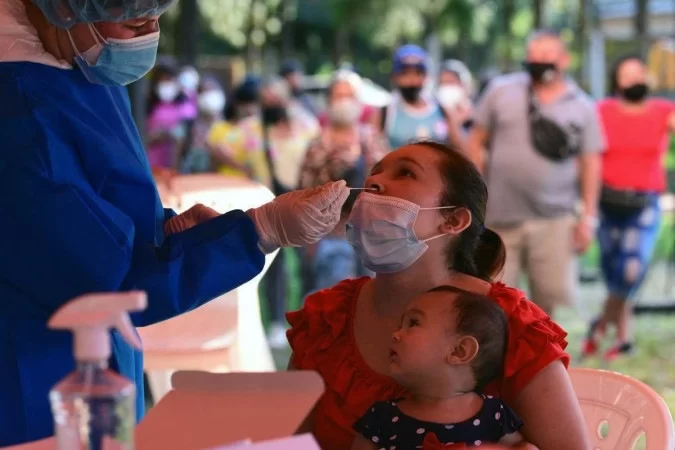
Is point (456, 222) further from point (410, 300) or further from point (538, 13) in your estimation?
point (538, 13)

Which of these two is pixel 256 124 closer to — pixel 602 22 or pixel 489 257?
pixel 489 257

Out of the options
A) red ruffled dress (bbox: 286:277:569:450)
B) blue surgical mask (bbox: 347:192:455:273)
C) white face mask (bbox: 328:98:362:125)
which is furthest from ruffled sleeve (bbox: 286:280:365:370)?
white face mask (bbox: 328:98:362:125)

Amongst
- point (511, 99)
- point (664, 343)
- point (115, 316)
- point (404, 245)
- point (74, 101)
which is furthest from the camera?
point (664, 343)

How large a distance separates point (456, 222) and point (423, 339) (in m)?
0.40

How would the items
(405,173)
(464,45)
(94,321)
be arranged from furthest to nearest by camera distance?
(464,45)
(405,173)
(94,321)

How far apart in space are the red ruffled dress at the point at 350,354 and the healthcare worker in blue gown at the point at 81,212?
315mm

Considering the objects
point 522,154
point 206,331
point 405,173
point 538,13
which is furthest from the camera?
point 538,13

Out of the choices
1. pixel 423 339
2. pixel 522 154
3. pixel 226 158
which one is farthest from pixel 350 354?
pixel 226 158

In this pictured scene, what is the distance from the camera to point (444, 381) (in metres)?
2.07

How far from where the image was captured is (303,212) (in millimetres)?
2059

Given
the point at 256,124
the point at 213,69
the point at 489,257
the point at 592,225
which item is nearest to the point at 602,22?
the point at 213,69

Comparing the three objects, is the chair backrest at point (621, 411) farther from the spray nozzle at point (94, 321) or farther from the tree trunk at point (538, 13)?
the tree trunk at point (538, 13)

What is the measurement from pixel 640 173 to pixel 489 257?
192 inches

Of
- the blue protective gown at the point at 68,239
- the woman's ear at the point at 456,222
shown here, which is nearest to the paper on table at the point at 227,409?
the blue protective gown at the point at 68,239
